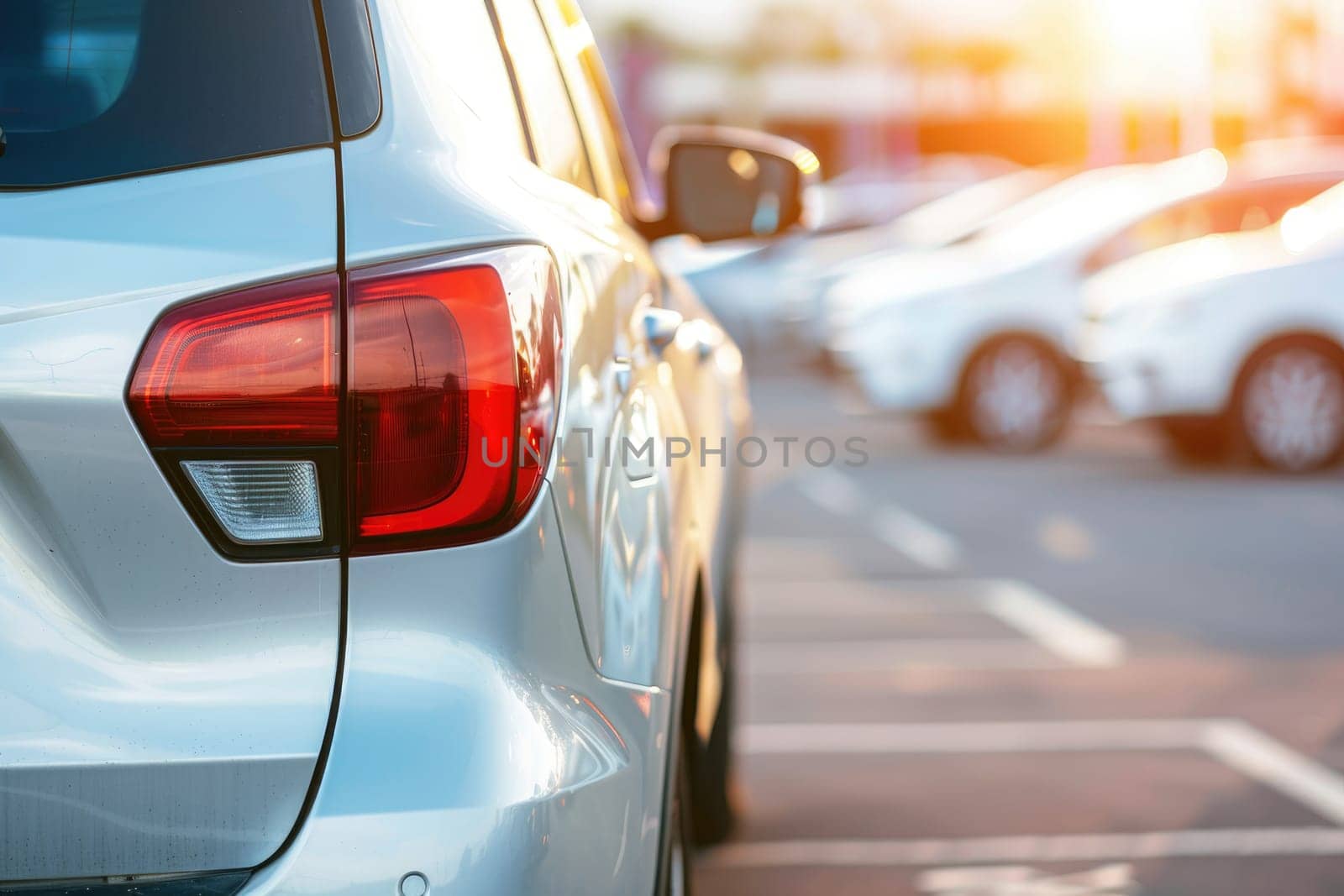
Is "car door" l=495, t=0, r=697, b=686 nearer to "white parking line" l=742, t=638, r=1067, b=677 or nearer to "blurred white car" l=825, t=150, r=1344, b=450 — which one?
"white parking line" l=742, t=638, r=1067, b=677

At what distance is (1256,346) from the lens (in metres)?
10.8

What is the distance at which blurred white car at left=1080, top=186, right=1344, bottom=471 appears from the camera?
10688 millimetres

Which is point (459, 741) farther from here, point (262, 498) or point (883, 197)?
point (883, 197)

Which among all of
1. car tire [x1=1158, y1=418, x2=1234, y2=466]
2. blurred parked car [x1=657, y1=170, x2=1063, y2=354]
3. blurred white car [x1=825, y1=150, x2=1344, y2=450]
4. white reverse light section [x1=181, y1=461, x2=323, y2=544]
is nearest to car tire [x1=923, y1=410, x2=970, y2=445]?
blurred white car [x1=825, y1=150, x2=1344, y2=450]

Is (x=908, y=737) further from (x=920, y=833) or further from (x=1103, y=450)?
(x=1103, y=450)

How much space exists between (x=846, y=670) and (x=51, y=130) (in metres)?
4.52

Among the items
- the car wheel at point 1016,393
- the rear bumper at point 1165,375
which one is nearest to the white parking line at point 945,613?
the rear bumper at point 1165,375

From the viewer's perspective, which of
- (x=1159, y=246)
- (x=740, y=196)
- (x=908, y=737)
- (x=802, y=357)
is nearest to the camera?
(x=740, y=196)

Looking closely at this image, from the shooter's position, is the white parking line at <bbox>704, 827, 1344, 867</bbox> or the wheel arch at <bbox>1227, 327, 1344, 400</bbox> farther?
the wheel arch at <bbox>1227, 327, 1344, 400</bbox>

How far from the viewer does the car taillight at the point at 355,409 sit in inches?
71.3

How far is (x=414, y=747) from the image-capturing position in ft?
5.95

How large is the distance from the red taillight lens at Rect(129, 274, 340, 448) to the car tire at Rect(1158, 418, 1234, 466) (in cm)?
1046

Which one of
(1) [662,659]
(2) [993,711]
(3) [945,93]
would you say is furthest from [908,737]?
(3) [945,93]

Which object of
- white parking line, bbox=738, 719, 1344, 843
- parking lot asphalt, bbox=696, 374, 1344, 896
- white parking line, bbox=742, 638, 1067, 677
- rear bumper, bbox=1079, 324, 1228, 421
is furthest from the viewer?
rear bumper, bbox=1079, 324, 1228, 421
